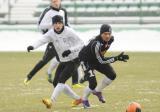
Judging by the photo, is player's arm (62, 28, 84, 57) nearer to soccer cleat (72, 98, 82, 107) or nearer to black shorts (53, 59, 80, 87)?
black shorts (53, 59, 80, 87)

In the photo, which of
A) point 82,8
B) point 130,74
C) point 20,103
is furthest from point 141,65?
point 82,8

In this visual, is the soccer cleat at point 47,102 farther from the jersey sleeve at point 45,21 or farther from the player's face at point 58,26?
the jersey sleeve at point 45,21

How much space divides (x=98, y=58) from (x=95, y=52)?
14cm

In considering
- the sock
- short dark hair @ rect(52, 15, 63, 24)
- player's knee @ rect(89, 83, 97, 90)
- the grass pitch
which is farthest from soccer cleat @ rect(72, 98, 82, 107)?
the sock

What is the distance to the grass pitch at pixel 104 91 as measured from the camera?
1294 centimetres

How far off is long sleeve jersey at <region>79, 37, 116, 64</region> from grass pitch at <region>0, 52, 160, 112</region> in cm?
96

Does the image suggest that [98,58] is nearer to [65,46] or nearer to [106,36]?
[106,36]

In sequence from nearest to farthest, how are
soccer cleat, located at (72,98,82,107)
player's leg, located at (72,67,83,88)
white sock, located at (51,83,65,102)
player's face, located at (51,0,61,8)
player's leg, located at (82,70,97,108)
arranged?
1. white sock, located at (51,83,65,102)
2. player's leg, located at (82,70,97,108)
3. soccer cleat, located at (72,98,82,107)
4. player's leg, located at (72,67,83,88)
5. player's face, located at (51,0,61,8)

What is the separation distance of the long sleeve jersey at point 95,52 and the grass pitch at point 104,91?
0.96 metres

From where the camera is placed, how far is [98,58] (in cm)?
1252

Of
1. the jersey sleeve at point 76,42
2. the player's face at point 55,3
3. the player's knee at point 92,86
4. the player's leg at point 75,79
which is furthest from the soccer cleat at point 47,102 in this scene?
the player's face at point 55,3

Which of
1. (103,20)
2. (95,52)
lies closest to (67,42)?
(95,52)

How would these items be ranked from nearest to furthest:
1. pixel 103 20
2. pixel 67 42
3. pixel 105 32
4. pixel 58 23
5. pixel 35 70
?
1. pixel 105 32
2. pixel 58 23
3. pixel 67 42
4. pixel 35 70
5. pixel 103 20

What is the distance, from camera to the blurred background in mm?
32344
